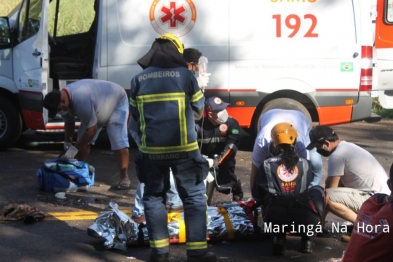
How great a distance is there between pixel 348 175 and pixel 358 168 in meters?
0.12

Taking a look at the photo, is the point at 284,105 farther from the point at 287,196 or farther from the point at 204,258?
the point at 204,258

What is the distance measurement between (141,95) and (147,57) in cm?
31

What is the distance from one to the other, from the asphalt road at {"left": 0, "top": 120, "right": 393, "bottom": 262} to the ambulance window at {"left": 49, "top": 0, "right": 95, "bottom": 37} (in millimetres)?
1821

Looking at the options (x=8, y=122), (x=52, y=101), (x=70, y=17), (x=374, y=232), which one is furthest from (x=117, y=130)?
(x=70, y=17)

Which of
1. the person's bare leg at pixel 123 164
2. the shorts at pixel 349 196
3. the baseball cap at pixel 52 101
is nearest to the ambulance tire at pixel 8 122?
the person's bare leg at pixel 123 164

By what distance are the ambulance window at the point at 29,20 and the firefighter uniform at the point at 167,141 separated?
4.65 metres

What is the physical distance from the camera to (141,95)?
17.1 feet

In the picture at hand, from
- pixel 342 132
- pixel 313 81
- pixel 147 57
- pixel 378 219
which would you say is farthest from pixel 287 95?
pixel 378 219

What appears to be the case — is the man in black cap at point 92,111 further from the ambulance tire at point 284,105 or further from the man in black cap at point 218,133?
the ambulance tire at point 284,105

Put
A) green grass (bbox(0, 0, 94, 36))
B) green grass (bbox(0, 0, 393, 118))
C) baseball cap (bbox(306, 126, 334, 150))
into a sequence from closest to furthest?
baseball cap (bbox(306, 126, 334, 150))
green grass (bbox(0, 0, 94, 36))
green grass (bbox(0, 0, 393, 118))

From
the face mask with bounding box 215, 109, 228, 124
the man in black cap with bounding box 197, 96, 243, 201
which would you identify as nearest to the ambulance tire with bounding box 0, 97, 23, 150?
the man in black cap with bounding box 197, 96, 243, 201

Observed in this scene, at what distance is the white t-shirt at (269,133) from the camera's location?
6023mm

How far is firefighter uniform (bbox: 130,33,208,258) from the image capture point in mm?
5203

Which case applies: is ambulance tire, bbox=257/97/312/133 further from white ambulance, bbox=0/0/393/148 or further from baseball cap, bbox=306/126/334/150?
baseball cap, bbox=306/126/334/150
